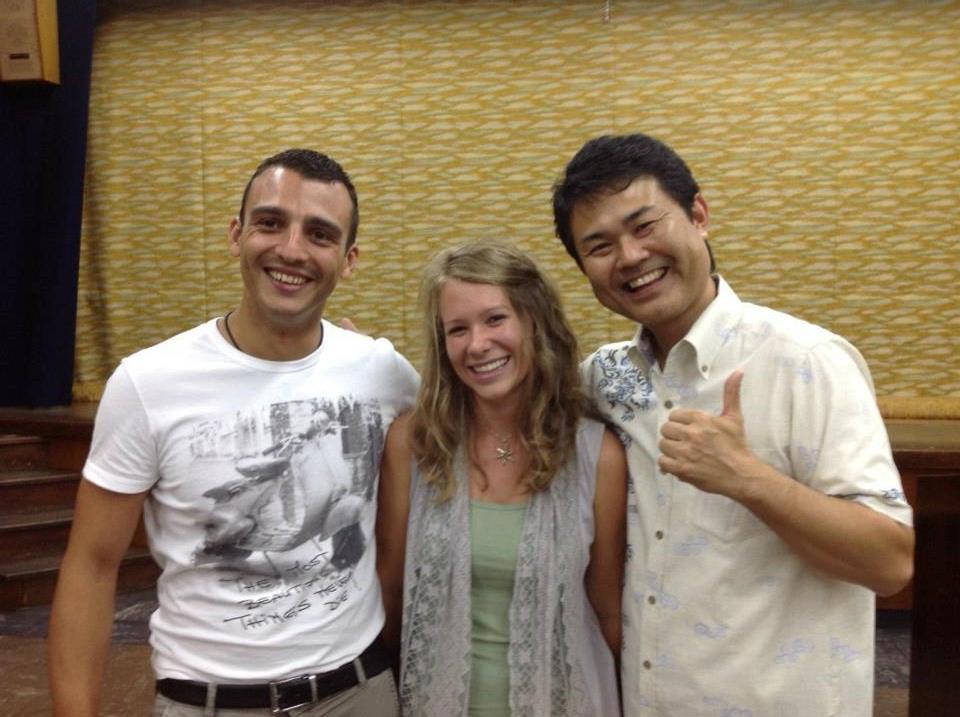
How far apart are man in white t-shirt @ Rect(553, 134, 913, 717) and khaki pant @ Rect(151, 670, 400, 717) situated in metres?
0.45

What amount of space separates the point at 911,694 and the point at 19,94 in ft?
18.5

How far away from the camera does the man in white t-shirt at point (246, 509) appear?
4.66 feet

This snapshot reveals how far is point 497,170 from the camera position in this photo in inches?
214

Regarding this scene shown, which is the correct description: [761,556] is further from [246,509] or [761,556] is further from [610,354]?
[246,509]

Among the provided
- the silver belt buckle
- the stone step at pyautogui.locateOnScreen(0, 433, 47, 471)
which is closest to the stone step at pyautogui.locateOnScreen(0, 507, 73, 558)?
the stone step at pyautogui.locateOnScreen(0, 433, 47, 471)

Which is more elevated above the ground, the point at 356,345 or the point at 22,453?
the point at 356,345

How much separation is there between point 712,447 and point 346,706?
0.82 m

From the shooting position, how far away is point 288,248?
1.50m

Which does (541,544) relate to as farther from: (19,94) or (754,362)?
(19,94)

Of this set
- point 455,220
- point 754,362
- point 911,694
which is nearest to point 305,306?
point 754,362

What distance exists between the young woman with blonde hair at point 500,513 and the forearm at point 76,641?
0.53 meters

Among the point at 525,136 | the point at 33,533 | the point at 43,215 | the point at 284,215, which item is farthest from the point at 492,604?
the point at 43,215

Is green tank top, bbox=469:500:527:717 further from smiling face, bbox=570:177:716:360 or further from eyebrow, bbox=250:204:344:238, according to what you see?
eyebrow, bbox=250:204:344:238

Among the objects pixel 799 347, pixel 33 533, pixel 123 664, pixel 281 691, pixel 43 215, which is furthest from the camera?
pixel 43 215
